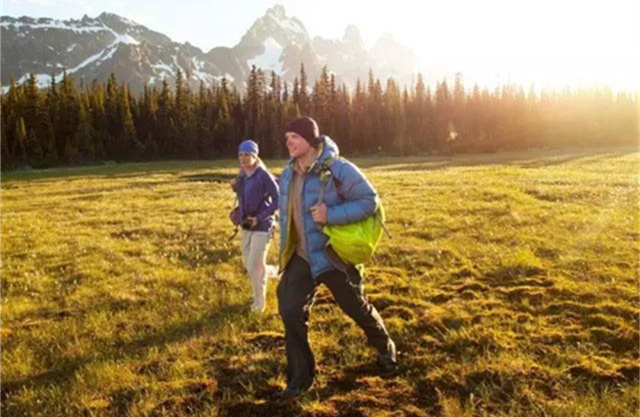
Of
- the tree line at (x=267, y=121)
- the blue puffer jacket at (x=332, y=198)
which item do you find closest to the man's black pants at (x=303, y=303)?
the blue puffer jacket at (x=332, y=198)

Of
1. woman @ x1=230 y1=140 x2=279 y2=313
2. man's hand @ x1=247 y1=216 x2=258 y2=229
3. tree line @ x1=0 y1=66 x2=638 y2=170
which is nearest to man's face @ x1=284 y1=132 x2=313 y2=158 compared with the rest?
woman @ x1=230 y1=140 x2=279 y2=313

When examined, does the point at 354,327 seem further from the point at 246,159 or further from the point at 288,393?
Answer: the point at 246,159

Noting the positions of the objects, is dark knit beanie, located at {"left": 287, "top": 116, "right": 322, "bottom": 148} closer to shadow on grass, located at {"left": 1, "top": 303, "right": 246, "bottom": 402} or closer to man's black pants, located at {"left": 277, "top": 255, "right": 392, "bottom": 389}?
man's black pants, located at {"left": 277, "top": 255, "right": 392, "bottom": 389}

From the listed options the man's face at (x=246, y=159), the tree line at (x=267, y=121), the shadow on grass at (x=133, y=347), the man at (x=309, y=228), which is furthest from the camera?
the tree line at (x=267, y=121)

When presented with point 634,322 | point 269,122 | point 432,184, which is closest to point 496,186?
point 432,184

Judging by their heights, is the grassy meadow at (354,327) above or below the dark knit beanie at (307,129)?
below

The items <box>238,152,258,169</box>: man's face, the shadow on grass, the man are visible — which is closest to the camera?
the man

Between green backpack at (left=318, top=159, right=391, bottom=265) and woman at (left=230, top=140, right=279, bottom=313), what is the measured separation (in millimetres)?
3411

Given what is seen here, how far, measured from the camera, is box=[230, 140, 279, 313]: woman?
995cm

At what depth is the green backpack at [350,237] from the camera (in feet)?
21.7

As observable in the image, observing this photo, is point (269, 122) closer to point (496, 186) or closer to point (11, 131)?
point (11, 131)

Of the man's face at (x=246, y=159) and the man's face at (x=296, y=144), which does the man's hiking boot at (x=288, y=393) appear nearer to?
the man's face at (x=296, y=144)

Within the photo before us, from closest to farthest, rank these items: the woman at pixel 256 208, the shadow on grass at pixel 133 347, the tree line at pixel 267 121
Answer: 1. the shadow on grass at pixel 133 347
2. the woman at pixel 256 208
3. the tree line at pixel 267 121

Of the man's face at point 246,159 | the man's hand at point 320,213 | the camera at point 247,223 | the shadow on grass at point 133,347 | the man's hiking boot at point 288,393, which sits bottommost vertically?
the man's hiking boot at point 288,393
